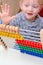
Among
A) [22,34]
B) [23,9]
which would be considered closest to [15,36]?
[22,34]

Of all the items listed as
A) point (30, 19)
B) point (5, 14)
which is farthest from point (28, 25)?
point (5, 14)

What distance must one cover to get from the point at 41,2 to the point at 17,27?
0.17 m

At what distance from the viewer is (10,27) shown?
102cm

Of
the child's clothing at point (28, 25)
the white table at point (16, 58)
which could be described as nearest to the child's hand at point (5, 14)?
the child's clothing at point (28, 25)

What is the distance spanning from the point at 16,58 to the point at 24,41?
0.32 ft

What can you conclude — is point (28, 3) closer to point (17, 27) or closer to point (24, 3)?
point (24, 3)

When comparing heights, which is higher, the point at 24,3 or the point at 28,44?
the point at 24,3

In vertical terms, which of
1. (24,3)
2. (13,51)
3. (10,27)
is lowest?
(13,51)

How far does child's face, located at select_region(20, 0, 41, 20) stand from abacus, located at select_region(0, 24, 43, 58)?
0.08 m

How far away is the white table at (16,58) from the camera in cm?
94

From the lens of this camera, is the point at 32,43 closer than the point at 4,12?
Yes

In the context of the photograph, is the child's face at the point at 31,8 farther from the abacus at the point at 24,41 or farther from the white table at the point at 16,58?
the white table at the point at 16,58

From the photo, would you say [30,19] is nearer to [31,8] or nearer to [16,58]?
[31,8]

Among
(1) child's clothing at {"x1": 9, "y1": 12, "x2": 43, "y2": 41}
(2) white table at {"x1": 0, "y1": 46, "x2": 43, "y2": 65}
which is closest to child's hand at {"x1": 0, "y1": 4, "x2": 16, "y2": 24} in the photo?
(1) child's clothing at {"x1": 9, "y1": 12, "x2": 43, "y2": 41}
